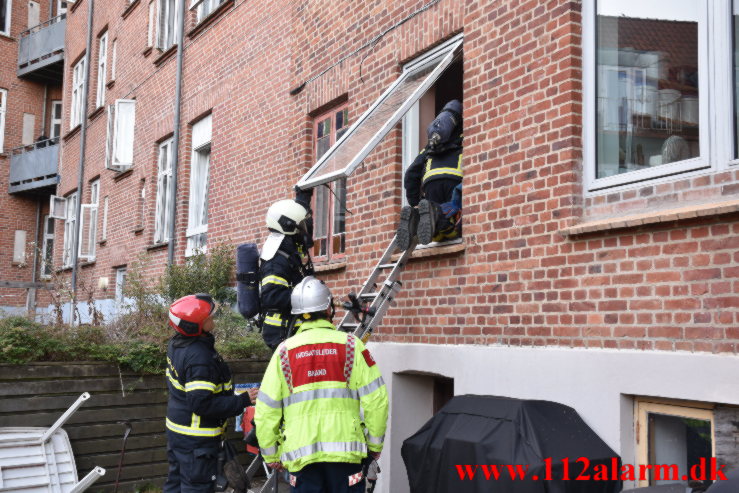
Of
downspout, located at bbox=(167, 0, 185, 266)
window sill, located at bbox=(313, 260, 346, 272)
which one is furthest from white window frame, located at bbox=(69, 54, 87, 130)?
window sill, located at bbox=(313, 260, 346, 272)

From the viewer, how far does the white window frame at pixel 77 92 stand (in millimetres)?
20172

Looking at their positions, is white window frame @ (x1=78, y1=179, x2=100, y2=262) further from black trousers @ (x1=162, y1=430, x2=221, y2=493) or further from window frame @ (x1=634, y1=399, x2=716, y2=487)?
window frame @ (x1=634, y1=399, x2=716, y2=487)

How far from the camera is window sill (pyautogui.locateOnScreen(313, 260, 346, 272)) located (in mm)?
7566

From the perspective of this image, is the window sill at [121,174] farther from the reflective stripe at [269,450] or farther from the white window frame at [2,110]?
the white window frame at [2,110]

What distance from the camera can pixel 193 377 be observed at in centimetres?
535

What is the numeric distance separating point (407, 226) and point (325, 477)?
1.94m

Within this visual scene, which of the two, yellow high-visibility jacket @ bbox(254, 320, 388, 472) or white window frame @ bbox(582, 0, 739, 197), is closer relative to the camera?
white window frame @ bbox(582, 0, 739, 197)

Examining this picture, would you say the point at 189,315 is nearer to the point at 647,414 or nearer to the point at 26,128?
the point at 647,414

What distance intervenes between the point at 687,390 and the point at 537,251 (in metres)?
1.45

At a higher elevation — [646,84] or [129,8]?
[129,8]

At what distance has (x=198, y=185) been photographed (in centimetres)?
1248

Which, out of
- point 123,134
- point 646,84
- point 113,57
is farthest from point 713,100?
point 113,57

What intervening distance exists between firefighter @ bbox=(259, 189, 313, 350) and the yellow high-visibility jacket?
133 centimetres

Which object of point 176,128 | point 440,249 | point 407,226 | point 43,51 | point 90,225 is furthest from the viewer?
point 43,51
